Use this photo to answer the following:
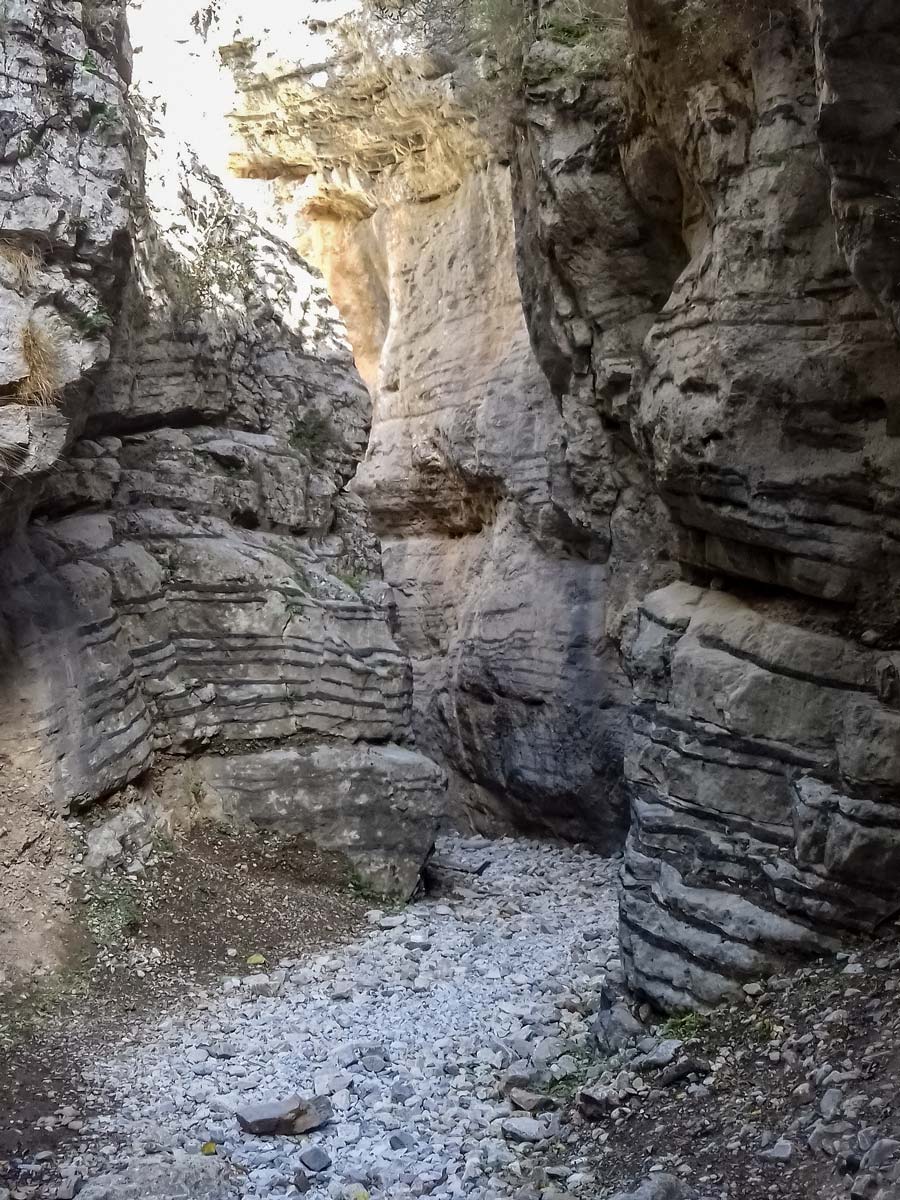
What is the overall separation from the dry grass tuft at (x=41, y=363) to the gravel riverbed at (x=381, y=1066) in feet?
11.5

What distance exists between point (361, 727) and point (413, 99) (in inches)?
345

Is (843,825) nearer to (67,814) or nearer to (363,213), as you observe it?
(67,814)

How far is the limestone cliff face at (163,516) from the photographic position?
5773mm

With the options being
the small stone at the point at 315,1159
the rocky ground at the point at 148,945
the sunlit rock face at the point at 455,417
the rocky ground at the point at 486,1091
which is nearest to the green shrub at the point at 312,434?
the sunlit rock face at the point at 455,417

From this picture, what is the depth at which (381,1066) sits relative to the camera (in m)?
5.49

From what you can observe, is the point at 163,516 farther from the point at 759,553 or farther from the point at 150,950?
the point at 759,553

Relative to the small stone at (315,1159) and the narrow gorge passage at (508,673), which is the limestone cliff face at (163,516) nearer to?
the narrow gorge passage at (508,673)

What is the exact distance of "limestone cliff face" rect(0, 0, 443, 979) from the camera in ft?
18.9

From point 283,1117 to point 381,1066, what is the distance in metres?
0.80

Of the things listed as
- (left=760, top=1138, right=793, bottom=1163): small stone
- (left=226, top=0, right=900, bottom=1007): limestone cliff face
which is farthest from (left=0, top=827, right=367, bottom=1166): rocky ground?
(left=760, top=1138, right=793, bottom=1163): small stone

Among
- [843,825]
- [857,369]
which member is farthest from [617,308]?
[843,825]

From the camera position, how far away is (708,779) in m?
5.24

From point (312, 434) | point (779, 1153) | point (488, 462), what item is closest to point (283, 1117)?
point (779, 1153)

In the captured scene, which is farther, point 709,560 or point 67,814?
point 67,814
